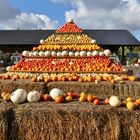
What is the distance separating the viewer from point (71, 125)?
16.2 ft

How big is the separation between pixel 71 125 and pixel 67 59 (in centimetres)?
748

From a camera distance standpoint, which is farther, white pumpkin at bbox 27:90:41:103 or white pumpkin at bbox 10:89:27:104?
white pumpkin at bbox 27:90:41:103

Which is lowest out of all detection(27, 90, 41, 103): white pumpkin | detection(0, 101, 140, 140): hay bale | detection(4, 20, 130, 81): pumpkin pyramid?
detection(0, 101, 140, 140): hay bale

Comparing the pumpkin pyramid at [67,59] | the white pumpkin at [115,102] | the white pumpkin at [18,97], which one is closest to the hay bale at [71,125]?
the white pumpkin at [115,102]

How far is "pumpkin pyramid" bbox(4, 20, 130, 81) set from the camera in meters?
11.3

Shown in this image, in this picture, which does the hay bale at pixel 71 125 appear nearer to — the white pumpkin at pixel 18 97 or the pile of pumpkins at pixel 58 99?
the pile of pumpkins at pixel 58 99

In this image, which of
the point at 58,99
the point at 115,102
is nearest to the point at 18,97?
the point at 58,99

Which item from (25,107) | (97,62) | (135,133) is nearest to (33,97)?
(25,107)

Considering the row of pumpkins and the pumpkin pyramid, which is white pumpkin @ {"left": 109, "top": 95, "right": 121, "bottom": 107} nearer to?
the pumpkin pyramid

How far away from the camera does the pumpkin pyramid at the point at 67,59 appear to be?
11.3 metres

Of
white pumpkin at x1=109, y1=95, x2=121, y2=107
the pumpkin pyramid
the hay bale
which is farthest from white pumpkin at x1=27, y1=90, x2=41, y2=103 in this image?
the pumpkin pyramid

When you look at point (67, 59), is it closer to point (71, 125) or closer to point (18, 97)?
point (18, 97)

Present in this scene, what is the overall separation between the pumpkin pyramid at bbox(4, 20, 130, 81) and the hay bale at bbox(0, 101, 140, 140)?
4.82 metres

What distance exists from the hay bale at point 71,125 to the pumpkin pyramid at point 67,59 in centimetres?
482
